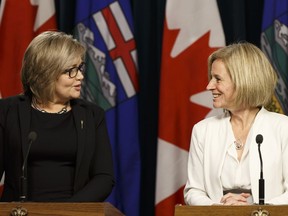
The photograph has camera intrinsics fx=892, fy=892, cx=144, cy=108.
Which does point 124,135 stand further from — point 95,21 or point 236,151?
point 236,151

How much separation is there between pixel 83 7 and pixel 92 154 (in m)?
1.56

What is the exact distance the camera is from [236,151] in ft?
14.9

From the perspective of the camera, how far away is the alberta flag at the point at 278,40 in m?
5.62

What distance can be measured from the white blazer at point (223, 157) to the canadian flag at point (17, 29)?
5.07 feet

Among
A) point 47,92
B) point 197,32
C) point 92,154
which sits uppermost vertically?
point 197,32

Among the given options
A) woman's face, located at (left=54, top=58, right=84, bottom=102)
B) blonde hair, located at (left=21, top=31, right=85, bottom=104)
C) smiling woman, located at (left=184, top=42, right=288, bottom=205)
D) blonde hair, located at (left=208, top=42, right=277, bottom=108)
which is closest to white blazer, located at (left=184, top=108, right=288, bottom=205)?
smiling woman, located at (left=184, top=42, right=288, bottom=205)

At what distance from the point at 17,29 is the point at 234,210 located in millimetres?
2585

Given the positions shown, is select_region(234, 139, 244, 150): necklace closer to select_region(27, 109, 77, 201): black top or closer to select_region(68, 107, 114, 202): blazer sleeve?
select_region(68, 107, 114, 202): blazer sleeve

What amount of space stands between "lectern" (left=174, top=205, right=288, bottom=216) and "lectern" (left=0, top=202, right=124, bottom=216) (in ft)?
1.11

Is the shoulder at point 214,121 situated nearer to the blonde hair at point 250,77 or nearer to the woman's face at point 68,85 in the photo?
the blonde hair at point 250,77

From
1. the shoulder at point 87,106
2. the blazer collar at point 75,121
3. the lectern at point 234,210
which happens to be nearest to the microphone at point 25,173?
the blazer collar at point 75,121

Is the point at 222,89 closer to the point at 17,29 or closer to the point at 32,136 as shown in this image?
the point at 32,136

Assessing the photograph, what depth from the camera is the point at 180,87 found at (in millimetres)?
5680

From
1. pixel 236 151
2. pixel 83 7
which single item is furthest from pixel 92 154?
pixel 83 7
